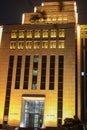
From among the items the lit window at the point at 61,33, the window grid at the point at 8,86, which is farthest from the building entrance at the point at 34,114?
the lit window at the point at 61,33

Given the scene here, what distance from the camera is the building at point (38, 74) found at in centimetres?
4525

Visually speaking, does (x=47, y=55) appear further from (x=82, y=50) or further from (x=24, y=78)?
(x=82, y=50)

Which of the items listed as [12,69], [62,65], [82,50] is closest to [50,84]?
[62,65]

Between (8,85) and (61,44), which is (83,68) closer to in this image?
(61,44)

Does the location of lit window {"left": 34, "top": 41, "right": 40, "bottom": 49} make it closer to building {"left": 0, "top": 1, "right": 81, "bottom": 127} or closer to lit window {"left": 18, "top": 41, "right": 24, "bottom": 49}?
building {"left": 0, "top": 1, "right": 81, "bottom": 127}

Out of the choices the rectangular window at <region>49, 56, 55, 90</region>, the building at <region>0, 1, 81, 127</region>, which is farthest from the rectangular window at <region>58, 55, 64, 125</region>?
the rectangular window at <region>49, 56, 55, 90</region>

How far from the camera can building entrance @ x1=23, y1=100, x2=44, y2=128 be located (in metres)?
45.7

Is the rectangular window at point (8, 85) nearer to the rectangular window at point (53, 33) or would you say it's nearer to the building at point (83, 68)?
the rectangular window at point (53, 33)

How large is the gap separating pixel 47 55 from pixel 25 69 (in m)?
4.77

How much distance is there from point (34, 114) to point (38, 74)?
7090 millimetres

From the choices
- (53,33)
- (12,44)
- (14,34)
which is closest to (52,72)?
(53,33)

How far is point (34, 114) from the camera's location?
151 ft

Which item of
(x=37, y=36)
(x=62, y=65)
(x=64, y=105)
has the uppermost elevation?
(x=37, y=36)

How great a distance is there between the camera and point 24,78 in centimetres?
4734
